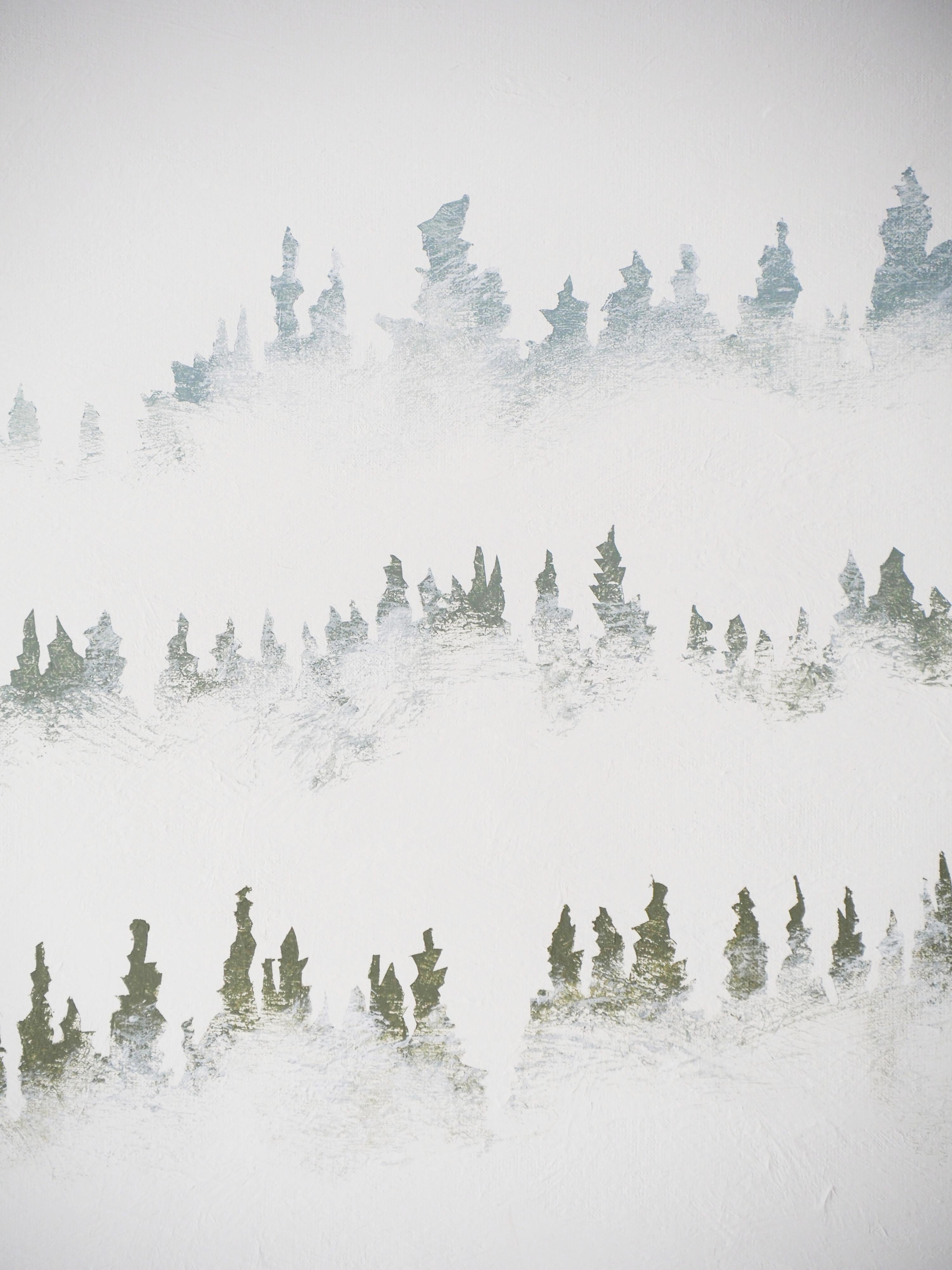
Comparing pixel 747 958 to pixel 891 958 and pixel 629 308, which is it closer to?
pixel 891 958

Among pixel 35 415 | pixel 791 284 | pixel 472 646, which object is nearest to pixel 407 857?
pixel 472 646

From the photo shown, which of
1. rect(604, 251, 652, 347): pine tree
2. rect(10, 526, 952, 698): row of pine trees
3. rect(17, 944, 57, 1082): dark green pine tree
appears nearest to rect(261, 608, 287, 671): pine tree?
rect(10, 526, 952, 698): row of pine trees

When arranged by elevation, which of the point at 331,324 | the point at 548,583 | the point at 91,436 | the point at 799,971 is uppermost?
the point at 331,324

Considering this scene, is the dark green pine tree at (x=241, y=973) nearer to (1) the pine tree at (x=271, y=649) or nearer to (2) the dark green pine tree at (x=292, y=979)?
(2) the dark green pine tree at (x=292, y=979)

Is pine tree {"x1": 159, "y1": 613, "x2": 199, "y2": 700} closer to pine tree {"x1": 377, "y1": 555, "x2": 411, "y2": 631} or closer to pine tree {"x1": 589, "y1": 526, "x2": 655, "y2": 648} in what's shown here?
pine tree {"x1": 377, "y1": 555, "x2": 411, "y2": 631}

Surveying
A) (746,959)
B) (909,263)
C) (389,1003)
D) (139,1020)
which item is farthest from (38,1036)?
(909,263)

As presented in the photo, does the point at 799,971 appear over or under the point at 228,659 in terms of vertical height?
under

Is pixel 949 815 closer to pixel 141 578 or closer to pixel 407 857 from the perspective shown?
pixel 407 857
